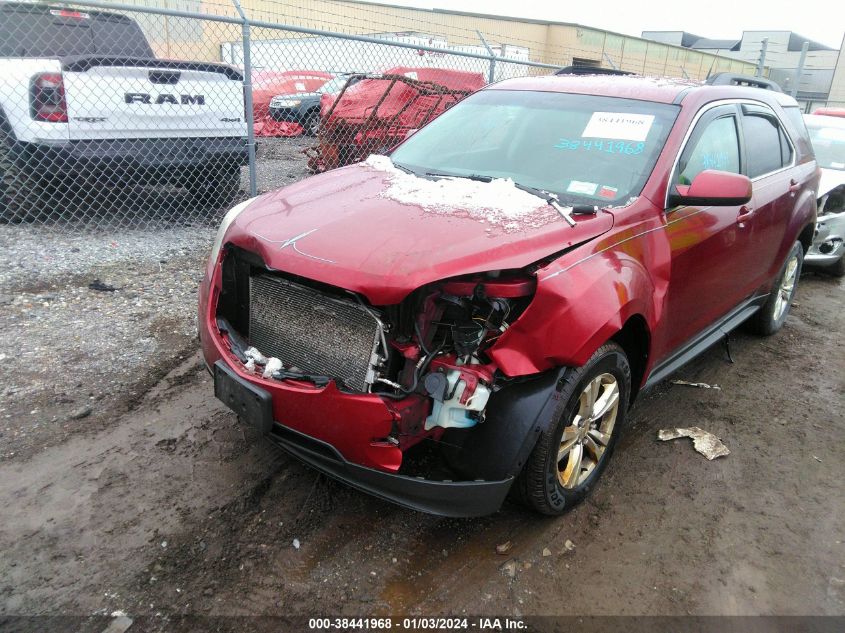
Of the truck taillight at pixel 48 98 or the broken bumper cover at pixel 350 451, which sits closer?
the broken bumper cover at pixel 350 451

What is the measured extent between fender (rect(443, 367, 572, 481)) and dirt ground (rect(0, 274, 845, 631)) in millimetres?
491

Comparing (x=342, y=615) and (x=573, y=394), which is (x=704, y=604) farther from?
(x=342, y=615)

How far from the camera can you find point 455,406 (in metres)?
2.28

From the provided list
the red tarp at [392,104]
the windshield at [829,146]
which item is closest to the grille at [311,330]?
the red tarp at [392,104]

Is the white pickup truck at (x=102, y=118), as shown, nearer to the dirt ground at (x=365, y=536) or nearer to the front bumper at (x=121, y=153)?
the front bumper at (x=121, y=153)

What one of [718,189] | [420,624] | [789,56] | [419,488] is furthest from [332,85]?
[789,56]

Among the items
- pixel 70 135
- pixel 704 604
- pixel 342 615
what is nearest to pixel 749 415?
pixel 704 604

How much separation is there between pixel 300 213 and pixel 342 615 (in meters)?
1.63

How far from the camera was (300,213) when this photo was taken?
8.84 ft

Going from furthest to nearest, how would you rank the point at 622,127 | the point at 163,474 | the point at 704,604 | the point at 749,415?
the point at 749,415, the point at 622,127, the point at 163,474, the point at 704,604

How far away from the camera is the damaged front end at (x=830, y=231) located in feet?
20.1

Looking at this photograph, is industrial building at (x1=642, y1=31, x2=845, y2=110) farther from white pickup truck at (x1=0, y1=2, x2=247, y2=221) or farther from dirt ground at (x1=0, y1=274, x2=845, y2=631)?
dirt ground at (x1=0, y1=274, x2=845, y2=631)

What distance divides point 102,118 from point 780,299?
19.7 ft

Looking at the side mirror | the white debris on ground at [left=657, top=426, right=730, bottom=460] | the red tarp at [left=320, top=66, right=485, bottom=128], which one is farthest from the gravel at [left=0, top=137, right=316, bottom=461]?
the side mirror
